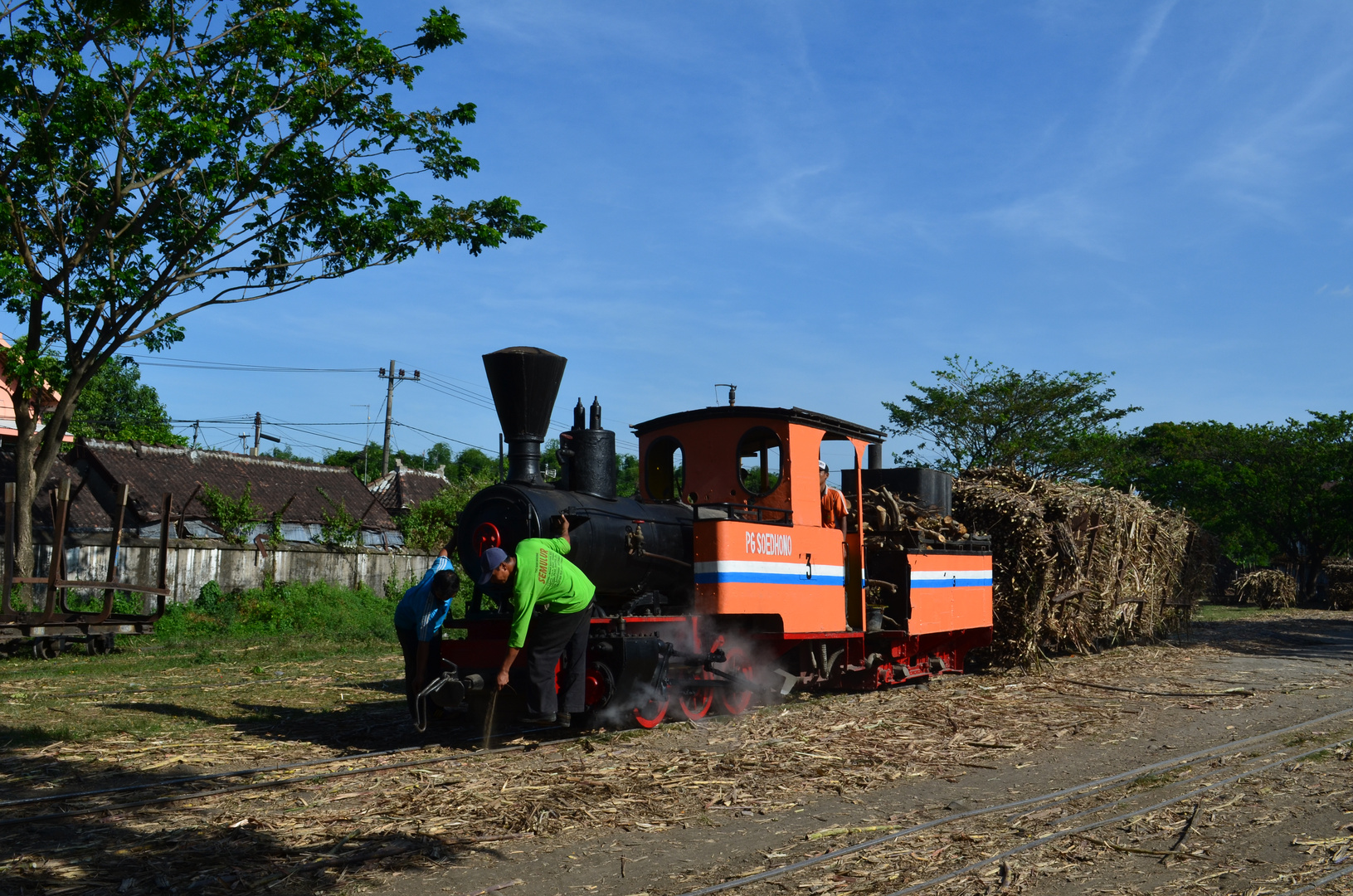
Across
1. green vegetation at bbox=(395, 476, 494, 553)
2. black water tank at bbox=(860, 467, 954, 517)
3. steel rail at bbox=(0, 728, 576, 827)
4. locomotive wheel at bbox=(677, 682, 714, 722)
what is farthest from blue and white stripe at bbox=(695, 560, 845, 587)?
green vegetation at bbox=(395, 476, 494, 553)

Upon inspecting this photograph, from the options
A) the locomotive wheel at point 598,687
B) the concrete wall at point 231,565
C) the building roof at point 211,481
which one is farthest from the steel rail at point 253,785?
the building roof at point 211,481

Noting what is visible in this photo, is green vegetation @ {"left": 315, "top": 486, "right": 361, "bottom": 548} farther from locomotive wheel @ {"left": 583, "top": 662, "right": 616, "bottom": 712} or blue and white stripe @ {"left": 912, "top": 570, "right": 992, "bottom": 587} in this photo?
locomotive wheel @ {"left": 583, "top": 662, "right": 616, "bottom": 712}

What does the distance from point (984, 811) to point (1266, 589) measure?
31.5 m

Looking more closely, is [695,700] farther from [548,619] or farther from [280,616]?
[280,616]

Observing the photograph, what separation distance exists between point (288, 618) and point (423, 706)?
13.5 metres

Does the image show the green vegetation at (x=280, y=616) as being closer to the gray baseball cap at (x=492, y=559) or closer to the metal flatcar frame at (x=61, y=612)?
the metal flatcar frame at (x=61, y=612)

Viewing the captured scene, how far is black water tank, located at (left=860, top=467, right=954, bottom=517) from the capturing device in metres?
12.8

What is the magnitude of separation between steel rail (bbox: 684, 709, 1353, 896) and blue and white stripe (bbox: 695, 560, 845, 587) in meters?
3.39

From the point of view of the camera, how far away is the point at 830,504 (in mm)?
10664

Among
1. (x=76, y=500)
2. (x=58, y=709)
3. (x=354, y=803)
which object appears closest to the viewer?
(x=354, y=803)

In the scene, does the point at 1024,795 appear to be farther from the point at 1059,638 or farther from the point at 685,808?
the point at 1059,638

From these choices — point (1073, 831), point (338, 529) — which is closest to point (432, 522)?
point (338, 529)

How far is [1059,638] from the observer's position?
1432 centimetres

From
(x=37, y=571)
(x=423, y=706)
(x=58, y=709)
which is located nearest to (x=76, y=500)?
(x=37, y=571)
